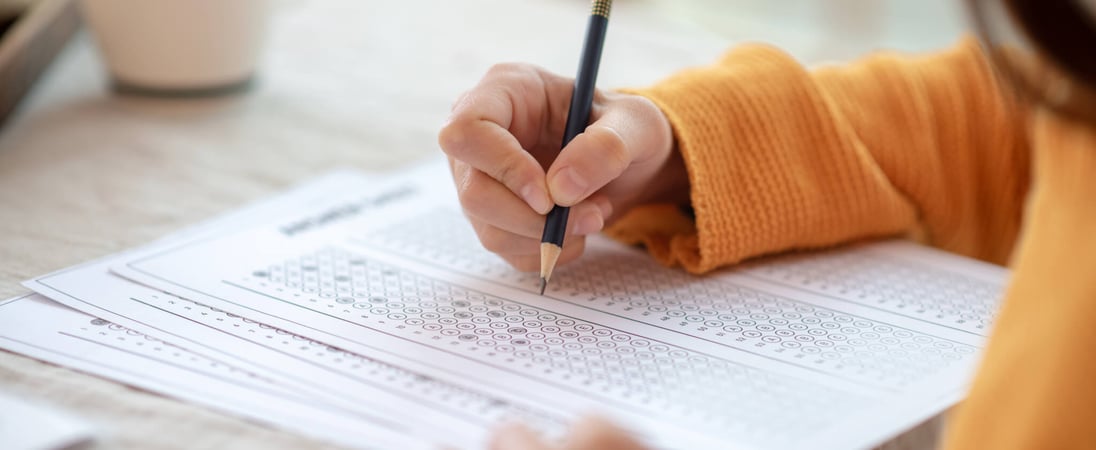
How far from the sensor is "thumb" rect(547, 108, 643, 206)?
0.50m

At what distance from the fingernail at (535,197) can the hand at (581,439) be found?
156 mm

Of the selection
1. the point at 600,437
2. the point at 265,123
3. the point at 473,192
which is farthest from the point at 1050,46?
the point at 265,123

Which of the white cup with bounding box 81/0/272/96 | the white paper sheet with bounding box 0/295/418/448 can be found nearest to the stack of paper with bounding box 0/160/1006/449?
the white paper sheet with bounding box 0/295/418/448

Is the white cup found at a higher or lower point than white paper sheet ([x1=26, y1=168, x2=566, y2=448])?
higher

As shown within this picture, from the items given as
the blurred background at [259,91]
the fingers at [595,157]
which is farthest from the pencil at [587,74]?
the blurred background at [259,91]

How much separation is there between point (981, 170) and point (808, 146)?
127 mm

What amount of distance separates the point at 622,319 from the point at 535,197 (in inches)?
2.8

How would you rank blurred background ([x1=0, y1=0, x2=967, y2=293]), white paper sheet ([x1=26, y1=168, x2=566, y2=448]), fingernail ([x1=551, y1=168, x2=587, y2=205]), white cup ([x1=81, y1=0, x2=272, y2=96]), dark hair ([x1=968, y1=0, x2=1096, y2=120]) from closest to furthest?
1. dark hair ([x1=968, y1=0, x2=1096, y2=120])
2. white paper sheet ([x1=26, y1=168, x2=566, y2=448])
3. fingernail ([x1=551, y1=168, x2=587, y2=205])
4. blurred background ([x1=0, y1=0, x2=967, y2=293])
5. white cup ([x1=81, y1=0, x2=272, y2=96])

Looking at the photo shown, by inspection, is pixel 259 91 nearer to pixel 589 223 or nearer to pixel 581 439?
pixel 589 223

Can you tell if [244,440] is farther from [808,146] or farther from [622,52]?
[622,52]

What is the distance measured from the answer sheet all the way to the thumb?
0.06 m

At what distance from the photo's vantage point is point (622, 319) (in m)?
0.50

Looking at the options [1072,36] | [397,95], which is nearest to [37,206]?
[397,95]

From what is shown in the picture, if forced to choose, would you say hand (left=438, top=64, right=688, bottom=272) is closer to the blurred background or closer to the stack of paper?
the stack of paper
